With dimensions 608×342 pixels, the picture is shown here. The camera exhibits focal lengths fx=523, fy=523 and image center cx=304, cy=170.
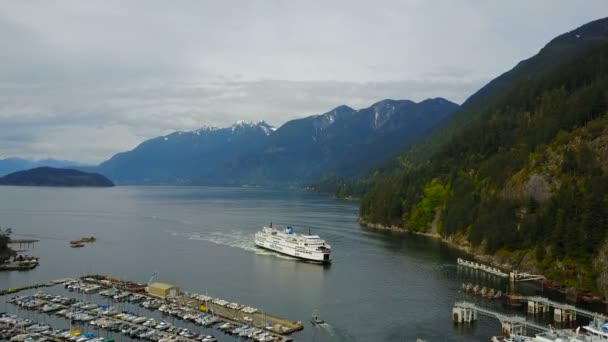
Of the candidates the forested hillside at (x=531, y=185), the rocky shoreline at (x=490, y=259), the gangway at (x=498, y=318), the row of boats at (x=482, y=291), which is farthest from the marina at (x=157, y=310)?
the forested hillside at (x=531, y=185)

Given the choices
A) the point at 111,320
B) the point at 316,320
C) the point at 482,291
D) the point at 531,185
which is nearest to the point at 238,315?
the point at 316,320

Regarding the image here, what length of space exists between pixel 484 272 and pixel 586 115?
39.7 meters

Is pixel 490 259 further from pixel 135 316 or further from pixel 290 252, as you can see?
pixel 135 316

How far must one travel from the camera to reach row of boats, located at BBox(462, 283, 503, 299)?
230ft

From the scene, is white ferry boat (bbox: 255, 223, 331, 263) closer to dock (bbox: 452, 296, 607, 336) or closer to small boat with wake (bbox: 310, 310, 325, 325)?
small boat with wake (bbox: 310, 310, 325, 325)

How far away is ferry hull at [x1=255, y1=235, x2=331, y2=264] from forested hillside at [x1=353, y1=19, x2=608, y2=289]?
3011 cm

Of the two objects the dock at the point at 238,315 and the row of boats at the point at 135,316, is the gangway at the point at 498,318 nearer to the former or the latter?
the dock at the point at 238,315

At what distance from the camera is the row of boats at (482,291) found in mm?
70250

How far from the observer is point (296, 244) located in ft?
336

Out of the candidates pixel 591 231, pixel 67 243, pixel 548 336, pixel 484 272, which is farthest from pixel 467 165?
pixel 67 243

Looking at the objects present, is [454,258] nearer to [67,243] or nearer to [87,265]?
[87,265]

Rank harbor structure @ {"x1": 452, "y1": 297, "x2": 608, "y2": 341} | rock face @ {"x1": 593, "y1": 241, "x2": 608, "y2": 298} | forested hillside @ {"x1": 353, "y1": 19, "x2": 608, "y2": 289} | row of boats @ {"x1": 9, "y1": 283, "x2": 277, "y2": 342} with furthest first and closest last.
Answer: forested hillside @ {"x1": 353, "y1": 19, "x2": 608, "y2": 289}
rock face @ {"x1": 593, "y1": 241, "x2": 608, "y2": 298}
row of boats @ {"x1": 9, "y1": 283, "x2": 277, "y2": 342}
harbor structure @ {"x1": 452, "y1": 297, "x2": 608, "y2": 341}

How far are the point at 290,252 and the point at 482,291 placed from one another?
43.0 m

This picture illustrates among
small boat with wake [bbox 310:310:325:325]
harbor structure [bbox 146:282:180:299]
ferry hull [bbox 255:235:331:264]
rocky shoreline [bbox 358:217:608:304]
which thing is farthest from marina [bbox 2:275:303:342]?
rocky shoreline [bbox 358:217:608:304]
